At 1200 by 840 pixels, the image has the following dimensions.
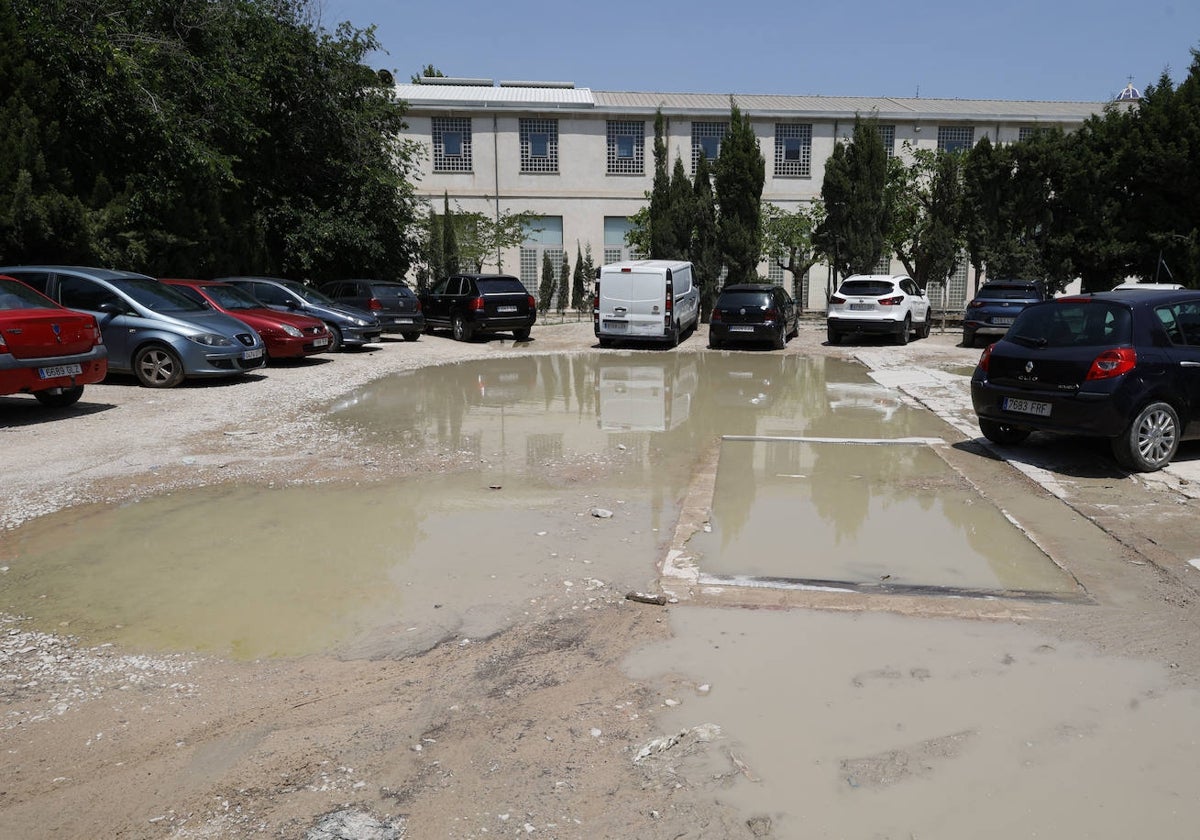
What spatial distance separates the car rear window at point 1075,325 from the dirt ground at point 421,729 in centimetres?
239

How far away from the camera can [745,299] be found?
22.1 m

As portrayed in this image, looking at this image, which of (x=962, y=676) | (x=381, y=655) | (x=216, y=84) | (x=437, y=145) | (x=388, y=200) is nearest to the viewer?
(x=962, y=676)

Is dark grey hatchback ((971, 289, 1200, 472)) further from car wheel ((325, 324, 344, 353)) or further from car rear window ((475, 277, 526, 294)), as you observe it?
car rear window ((475, 277, 526, 294))

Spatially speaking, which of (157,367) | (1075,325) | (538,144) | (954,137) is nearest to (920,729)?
(1075,325)

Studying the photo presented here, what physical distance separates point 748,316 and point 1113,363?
13629 millimetres

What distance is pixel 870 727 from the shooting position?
3.95m

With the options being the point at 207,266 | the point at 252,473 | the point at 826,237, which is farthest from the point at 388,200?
the point at 252,473

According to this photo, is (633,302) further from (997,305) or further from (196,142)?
(196,142)

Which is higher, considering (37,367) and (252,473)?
(37,367)

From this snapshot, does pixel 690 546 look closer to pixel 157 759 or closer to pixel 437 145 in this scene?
pixel 157 759

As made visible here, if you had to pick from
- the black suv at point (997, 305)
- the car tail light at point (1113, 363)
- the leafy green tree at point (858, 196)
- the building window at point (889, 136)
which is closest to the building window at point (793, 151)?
the building window at point (889, 136)

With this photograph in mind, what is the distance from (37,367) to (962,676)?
33.5ft

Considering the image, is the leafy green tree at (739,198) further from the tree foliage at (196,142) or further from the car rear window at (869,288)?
the tree foliage at (196,142)

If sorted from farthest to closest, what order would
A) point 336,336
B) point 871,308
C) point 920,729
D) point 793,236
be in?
point 793,236 → point 871,308 → point 336,336 → point 920,729
